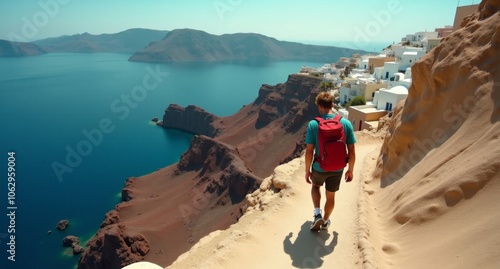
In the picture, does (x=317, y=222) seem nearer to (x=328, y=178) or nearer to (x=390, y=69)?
(x=328, y=178)

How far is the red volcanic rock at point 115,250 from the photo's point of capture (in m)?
26.7

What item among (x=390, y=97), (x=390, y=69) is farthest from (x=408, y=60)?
(x=390, y=97)

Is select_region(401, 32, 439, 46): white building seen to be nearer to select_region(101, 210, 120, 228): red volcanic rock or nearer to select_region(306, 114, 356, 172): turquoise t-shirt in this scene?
select_region(101, 210, 120, 228): red volcanic rock

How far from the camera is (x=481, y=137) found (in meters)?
5.41

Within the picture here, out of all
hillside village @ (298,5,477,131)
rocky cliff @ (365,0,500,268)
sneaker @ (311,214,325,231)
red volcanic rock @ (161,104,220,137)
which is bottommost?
red volcanic rock @ (161,104,220,137)

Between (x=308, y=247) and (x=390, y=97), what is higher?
(x=308, y=247)

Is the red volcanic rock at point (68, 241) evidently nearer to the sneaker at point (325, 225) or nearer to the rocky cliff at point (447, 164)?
the rocky cliff at point (447, 164)

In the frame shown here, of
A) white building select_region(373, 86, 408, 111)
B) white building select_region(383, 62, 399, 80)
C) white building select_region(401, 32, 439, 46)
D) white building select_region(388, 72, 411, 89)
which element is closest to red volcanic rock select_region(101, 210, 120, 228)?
white building select_region(373, 86, 408, 111)

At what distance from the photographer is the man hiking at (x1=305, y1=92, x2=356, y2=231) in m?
4.93

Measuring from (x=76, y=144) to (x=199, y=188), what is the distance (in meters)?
41.7

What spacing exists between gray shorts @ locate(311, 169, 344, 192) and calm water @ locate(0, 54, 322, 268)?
33.7 m

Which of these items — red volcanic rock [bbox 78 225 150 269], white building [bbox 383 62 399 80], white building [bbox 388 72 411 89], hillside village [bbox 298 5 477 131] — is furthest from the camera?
white building [bbox 383 62 399 80]

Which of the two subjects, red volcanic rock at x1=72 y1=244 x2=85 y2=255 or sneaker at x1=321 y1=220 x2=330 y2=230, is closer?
sneaker at x1=321 y1=220 x2=330 y2=230

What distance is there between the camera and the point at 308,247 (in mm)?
5441
